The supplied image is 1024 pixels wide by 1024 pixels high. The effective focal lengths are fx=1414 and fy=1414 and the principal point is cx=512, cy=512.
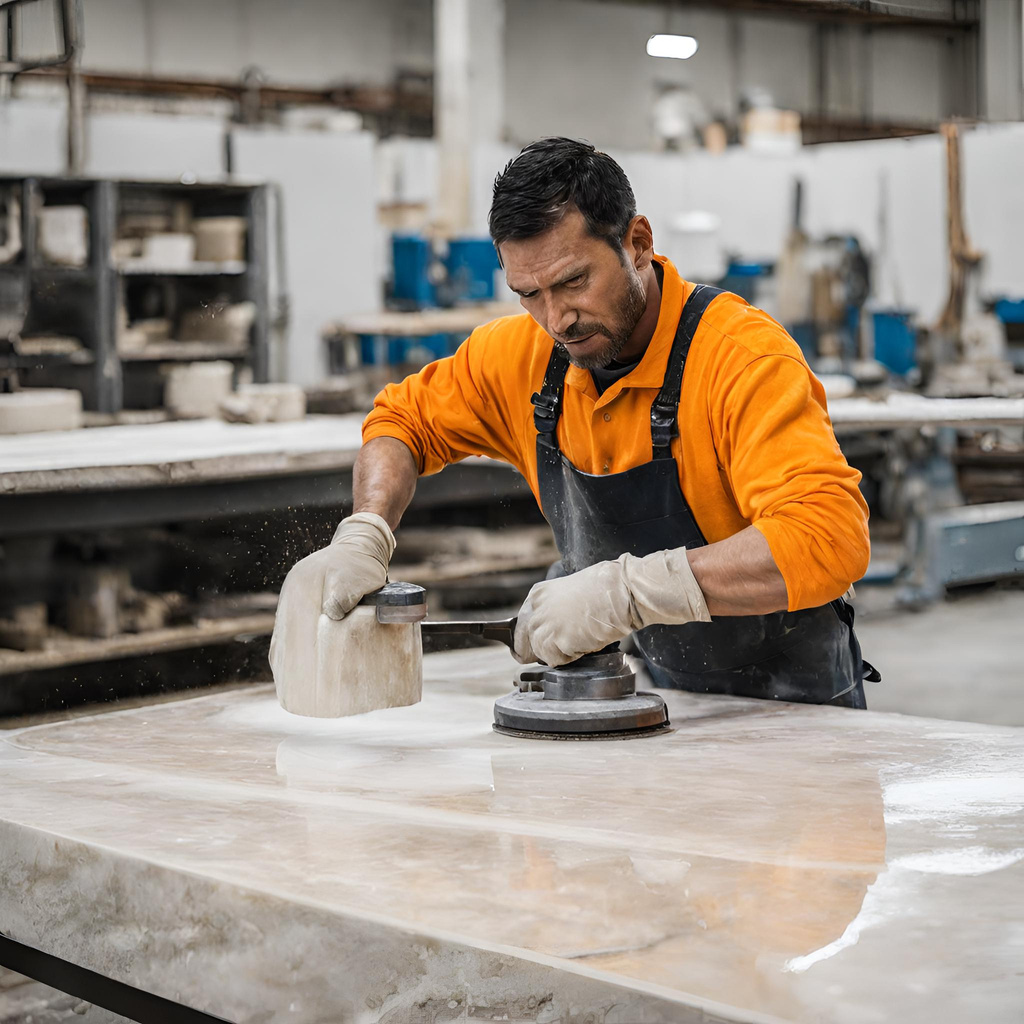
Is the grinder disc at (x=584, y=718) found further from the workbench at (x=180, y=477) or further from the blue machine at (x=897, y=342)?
the blue machine at (x=897, y=342)

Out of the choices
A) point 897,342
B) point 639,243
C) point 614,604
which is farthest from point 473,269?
point 614,604

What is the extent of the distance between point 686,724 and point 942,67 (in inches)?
580

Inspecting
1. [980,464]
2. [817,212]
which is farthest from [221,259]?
[817,212]

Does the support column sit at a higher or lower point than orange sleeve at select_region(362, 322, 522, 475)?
higher

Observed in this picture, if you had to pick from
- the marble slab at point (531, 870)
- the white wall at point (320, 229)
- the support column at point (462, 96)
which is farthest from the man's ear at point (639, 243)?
the white wall at point (320, 229)

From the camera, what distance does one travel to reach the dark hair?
75.3 inches

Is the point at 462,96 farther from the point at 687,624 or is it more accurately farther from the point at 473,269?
the point at 687,624

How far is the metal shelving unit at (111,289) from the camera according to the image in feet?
20.7

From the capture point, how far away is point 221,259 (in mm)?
7078

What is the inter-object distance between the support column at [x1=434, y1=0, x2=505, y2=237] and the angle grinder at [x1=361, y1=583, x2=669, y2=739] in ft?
22.1

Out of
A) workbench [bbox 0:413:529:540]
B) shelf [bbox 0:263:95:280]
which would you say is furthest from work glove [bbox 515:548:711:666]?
shelf [bbox 0:263:95:280]

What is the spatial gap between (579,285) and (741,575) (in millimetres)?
476

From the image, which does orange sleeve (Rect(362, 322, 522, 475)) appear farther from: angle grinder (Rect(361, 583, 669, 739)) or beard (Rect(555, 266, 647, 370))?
angle grinder (Rect(361, 583, 669, 739))

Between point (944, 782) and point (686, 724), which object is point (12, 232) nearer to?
point (686, 724)
